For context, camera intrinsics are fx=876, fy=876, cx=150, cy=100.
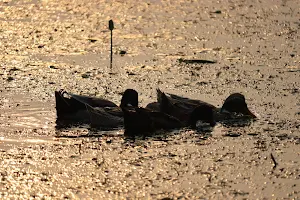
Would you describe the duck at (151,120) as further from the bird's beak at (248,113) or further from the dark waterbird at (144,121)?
the bird's beak at (248,113)

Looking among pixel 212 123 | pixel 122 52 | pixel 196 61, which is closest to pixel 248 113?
pixel 212 123

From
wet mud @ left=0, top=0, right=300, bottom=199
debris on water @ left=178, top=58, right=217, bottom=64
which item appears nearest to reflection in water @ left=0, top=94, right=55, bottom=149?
wet mud @ left=0, top=0, right=300, bottom=199

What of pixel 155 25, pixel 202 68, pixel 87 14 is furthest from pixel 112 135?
pixel 87 14

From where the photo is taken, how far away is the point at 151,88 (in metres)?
11.9

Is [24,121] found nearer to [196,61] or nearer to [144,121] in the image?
[144,121]

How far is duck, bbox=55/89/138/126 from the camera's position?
1027 centimetres

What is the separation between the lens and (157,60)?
525 inches

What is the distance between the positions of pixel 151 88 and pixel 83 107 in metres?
1.71

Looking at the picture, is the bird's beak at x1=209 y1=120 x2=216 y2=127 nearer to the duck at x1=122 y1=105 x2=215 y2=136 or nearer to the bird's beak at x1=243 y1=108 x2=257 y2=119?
the duck at x1=122 y1=105 x2=215 y2=136

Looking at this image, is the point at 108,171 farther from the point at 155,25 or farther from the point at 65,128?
the point at 155,25

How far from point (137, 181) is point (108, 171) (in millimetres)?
418

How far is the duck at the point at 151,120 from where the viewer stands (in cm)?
982

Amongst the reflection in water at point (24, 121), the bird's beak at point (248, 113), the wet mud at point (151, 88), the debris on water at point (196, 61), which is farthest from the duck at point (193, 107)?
the debris on water at point (196, 61)

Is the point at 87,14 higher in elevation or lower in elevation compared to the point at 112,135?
higher
